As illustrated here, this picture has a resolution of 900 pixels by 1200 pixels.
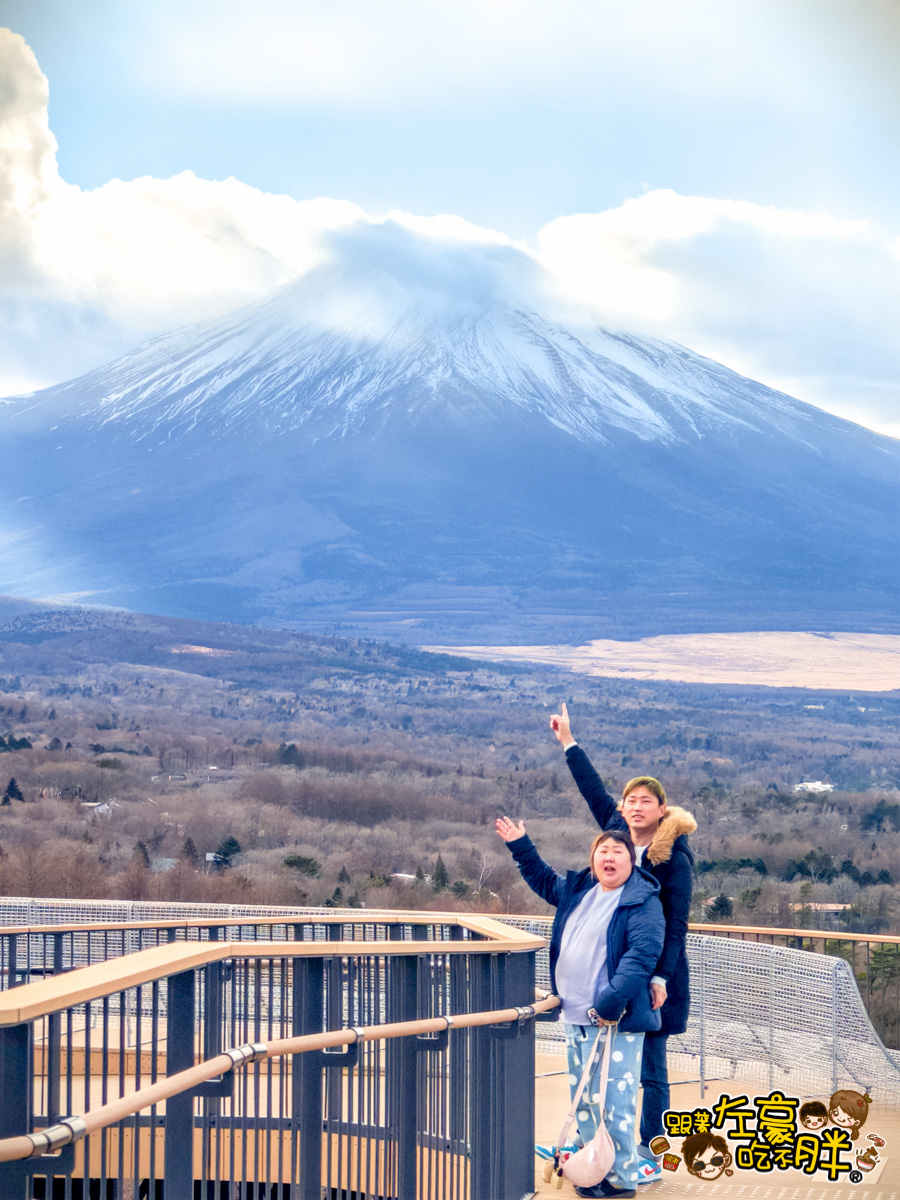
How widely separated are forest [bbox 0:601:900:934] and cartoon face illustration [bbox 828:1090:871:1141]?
16071 millimetres

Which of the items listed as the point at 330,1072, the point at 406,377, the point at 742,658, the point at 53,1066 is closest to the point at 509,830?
the point at 330,1072

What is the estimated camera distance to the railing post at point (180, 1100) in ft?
10.8

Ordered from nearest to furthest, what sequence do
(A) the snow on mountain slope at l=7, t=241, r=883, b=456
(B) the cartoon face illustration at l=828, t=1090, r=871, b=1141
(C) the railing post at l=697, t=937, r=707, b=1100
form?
1. (B) the cartoon face illustration at l=828, t=1090, r=871, b=1141
2. (C) the railing post at l=697, t=937, r=707, b=1100
3. (A) the snow on mountain slope at l=7, t=241, r=883, b=456

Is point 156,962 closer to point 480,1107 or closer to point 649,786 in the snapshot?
point 480,1107

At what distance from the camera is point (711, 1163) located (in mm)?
5453

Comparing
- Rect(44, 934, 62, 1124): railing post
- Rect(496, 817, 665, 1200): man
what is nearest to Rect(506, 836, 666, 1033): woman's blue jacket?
Rect(496, 817, 665, 1200): man

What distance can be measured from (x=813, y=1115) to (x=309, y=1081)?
9.14 feet

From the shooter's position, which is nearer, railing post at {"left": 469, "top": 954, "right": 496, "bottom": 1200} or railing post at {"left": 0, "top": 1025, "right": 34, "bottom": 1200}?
railing post at {"left": 0, "top": 1025, "right": 34, "bottom": 1200}

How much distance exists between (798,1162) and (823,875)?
31214 mm

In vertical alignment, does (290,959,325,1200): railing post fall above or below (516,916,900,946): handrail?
above

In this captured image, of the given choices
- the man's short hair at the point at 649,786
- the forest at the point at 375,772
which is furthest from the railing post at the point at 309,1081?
the forest at the point at 375,772

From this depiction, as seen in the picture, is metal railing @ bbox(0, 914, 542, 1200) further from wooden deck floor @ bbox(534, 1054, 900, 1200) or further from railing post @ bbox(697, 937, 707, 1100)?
railing post @ bbox(697, 937, 707, 1100)

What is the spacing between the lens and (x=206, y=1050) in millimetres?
3965

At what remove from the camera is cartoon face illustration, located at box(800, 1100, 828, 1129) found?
5.80 m
